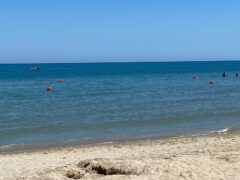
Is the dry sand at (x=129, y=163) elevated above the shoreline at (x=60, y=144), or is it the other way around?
the dry sand at (x=129, y=163)

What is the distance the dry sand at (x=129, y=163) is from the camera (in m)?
10.4

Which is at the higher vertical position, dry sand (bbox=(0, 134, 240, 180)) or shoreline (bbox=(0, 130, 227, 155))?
dry sand (bbox=(0, 134, 240, 180))

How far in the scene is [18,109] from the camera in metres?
27.7

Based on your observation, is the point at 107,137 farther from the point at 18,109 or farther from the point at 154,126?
the point at 18,109

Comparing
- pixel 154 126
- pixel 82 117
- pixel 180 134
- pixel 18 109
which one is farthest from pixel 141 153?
pixel 18 109

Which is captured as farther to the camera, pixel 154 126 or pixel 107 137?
pixel 154 126

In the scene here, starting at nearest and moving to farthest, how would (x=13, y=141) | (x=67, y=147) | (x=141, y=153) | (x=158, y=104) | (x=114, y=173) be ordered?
(x=114, y=173)
(x=141, y=153)
(x=67, y=147)
(x=13, y=141)
(x=158, y=104)

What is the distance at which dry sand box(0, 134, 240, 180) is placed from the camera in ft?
34.2

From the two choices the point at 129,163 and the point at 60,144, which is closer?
the point at 129,163

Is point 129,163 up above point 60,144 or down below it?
above

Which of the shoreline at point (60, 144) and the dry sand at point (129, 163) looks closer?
the dry sand at point (129, 163)

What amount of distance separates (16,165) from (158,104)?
58.5 feet

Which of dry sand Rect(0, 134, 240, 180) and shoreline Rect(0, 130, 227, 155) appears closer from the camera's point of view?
dry sand Rect(0, 134, 240, 180)

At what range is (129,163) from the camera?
1129 centimetres
